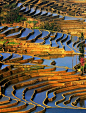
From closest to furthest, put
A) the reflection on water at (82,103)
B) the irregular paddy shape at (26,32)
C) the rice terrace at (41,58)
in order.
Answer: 1. the rice terrace at (41,58)
2. the reflection on water at (82,103)
3. the irregular paddy shape at (26,32)

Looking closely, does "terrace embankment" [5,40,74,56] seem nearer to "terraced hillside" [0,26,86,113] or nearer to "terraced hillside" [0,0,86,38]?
"terraced hillside" [0,26,86,113]

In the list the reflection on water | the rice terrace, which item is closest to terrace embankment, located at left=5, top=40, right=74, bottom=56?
the rice terrace

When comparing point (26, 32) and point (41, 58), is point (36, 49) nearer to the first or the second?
point (41, 58)

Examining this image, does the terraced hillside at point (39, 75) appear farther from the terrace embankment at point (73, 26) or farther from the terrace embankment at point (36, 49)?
the terrace embankment at point (73, 26)

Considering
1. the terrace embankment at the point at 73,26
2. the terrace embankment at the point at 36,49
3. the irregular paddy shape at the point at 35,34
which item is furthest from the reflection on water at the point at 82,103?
the terrace embankment at the point at 73,26

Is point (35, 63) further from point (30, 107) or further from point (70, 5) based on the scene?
point (70, 5)

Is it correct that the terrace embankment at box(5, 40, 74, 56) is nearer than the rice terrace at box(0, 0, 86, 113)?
No

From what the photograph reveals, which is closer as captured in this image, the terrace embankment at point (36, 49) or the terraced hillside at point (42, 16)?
the terrace embankment at point (36, 49)

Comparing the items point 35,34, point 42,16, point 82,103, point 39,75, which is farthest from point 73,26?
point 82,103
